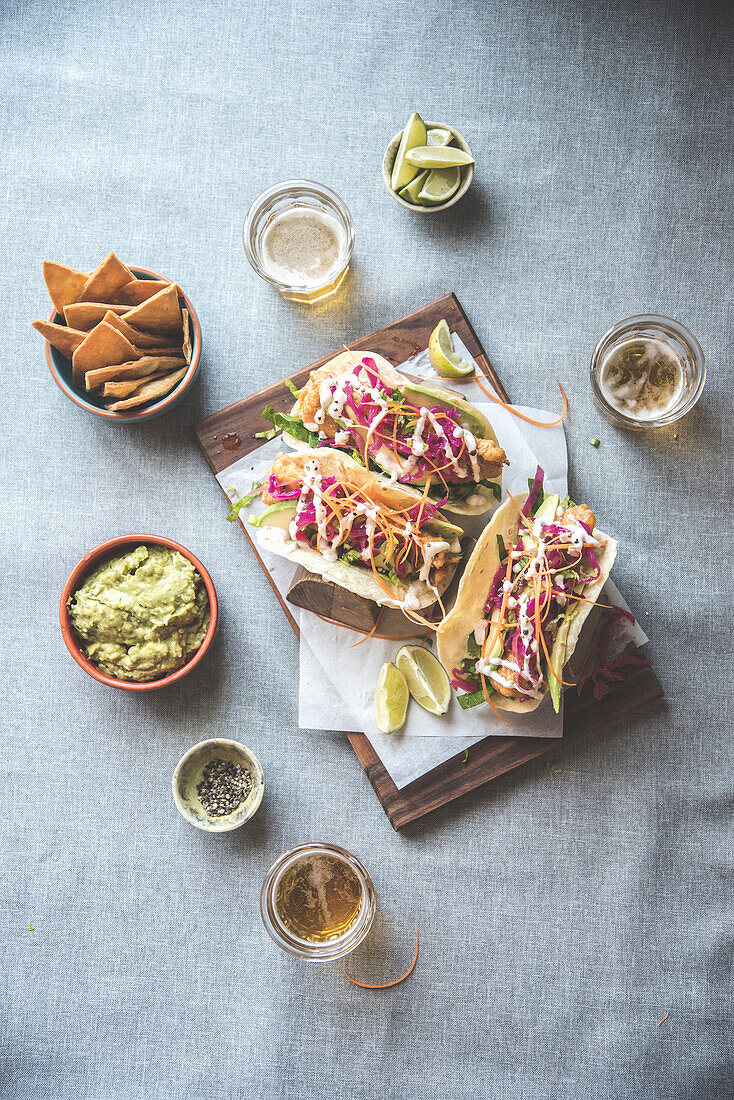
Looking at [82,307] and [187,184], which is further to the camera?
[187,184]

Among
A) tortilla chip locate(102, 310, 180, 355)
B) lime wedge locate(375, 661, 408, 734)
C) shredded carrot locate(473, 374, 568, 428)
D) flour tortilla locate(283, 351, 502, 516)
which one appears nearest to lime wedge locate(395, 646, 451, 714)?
lime wedge locate(375, 661, 408, 734)

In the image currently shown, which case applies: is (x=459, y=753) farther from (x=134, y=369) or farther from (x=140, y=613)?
(x=134, y=369)

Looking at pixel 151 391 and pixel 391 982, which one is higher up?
pixel 151 391

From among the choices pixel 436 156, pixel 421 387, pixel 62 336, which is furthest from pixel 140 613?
pixel 436 156

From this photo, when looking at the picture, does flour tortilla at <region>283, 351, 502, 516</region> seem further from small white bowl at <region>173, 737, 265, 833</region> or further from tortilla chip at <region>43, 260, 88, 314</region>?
small white bowl at <region>173, 737, 265, 833</region>

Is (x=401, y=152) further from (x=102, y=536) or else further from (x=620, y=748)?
(x=620, y=748)

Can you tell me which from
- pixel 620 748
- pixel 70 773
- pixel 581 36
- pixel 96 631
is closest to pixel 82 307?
pixel 96 631

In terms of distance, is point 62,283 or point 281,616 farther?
point 281,616
